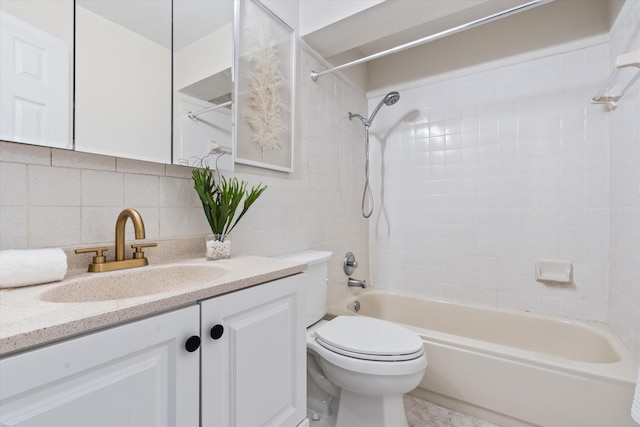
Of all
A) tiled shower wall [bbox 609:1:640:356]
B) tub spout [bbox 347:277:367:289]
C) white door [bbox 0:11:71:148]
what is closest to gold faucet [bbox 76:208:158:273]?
white door [bbox 0:11:71:148]

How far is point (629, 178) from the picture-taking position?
139 centimetres

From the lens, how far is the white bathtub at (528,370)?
48.1 inches

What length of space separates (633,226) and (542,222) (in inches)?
21.1

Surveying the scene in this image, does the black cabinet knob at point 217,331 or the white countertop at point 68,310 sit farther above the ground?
the white countertop at point 68,310

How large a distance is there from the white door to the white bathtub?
62.9 inches

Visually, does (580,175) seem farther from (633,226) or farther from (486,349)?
(486,349)

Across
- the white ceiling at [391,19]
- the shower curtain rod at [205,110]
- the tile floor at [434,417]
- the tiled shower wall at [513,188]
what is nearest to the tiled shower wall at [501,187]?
the tiled shower wall at [513,188]

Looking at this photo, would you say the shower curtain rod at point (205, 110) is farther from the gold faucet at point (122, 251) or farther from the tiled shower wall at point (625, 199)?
the tiled shower wall at point (625, 199)

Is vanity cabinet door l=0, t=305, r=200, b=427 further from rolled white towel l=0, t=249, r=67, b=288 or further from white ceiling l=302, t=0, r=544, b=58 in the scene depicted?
white ceiling l=302, t=0, r=544, b=58

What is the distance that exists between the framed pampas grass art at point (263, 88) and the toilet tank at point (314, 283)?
49 centimetres

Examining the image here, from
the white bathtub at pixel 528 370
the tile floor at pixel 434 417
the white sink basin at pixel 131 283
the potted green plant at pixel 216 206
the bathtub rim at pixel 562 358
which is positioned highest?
the potted green plant at pixel 216 206

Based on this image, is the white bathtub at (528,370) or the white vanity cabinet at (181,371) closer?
the white vanity cabinet at (181,371)

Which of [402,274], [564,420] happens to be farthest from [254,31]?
[564,420]

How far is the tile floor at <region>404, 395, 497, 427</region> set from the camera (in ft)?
4.73
